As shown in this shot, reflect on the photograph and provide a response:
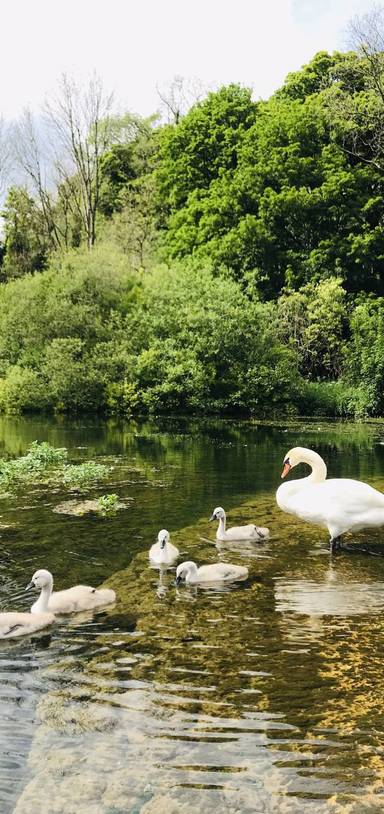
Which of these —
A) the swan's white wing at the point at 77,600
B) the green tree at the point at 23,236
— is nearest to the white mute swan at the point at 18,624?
the swan's white wing at the point at 77,600

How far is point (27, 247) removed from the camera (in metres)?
71.4

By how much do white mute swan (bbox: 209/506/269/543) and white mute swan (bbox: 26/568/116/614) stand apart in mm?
3535

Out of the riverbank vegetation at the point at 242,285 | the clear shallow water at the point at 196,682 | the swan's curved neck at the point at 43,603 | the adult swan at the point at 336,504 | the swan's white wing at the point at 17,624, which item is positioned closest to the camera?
the clear shallow water at the point at 196,682

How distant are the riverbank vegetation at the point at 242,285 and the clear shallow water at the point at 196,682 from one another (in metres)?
28.5

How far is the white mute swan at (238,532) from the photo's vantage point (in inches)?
455

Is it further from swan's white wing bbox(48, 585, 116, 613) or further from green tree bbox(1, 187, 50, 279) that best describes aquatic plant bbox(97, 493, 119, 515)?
green tree bbox(1, 187, 50, 279)

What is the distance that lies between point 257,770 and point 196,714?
88 centimetres

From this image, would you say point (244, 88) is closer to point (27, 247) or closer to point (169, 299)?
point (169, 299)

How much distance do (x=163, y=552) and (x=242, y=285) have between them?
121 feet

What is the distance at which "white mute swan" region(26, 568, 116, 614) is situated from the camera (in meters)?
7.95

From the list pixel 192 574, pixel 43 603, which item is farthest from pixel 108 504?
pixel 43 603

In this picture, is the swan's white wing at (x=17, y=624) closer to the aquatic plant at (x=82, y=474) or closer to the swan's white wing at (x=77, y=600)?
the swan's white wing at (x=77, y=600)

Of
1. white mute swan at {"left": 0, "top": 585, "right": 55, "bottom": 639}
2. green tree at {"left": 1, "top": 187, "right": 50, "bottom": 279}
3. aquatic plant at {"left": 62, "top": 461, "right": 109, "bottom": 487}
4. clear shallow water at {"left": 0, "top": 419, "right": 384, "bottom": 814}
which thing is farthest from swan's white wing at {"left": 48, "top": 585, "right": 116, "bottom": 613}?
green tree at {"left": 1, "top": 187, "right": 50, "bottom": 279}

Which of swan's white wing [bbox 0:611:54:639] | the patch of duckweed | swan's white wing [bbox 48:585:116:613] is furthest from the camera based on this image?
the patch of duckweed
